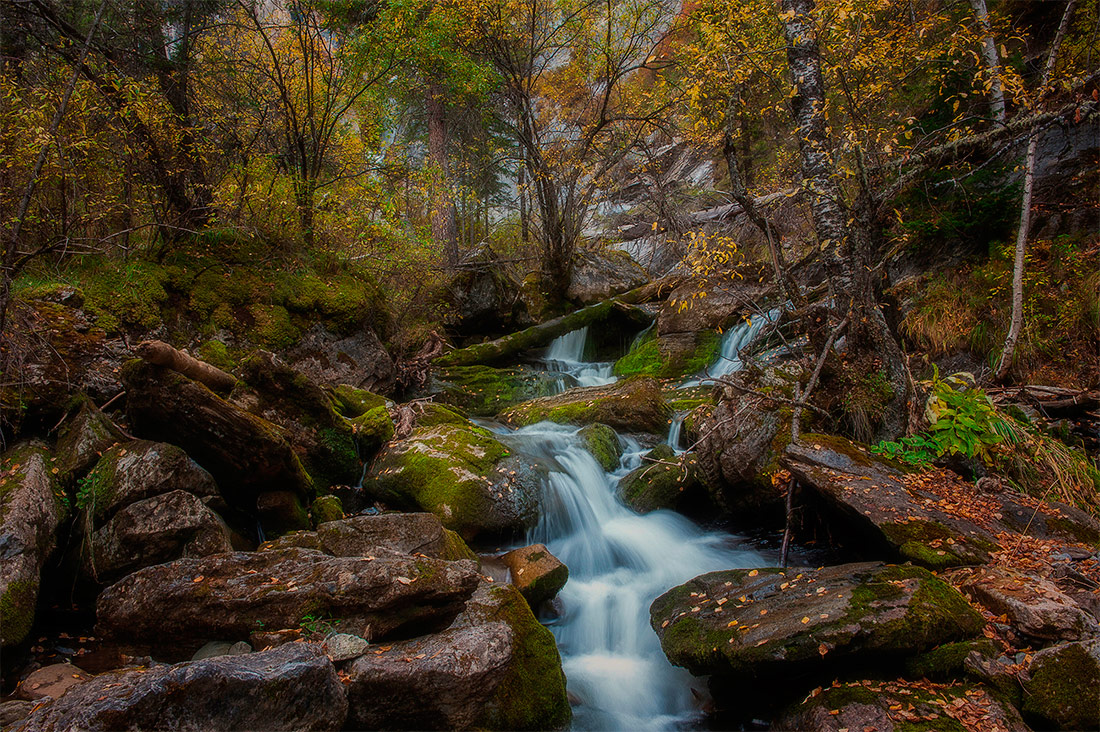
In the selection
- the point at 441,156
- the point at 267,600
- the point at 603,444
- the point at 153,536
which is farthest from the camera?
the point at 441,156

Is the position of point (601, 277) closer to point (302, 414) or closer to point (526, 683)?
point (302, 414)

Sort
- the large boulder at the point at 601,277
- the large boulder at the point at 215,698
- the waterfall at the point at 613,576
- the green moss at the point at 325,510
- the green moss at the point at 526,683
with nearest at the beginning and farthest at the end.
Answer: the large boulder at the point at 215,698 < the green moss at the point at 526,683 < the waterfall at the point at 613,576 < the green moss at the point at 325,510 < the large boulder at the point at 601,277

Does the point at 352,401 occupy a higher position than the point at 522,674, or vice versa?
the point at 352,401

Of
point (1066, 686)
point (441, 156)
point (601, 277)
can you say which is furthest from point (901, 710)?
point (441, 156)

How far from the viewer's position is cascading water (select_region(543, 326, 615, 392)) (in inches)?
486

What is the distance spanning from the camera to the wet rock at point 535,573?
190 inches

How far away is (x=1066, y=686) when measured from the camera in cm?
259

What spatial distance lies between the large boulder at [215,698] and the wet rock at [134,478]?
6.35ft

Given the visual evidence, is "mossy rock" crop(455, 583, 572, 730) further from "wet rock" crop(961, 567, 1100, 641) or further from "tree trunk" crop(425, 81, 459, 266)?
"tree trunk" crop(425, 81, 459, 266)

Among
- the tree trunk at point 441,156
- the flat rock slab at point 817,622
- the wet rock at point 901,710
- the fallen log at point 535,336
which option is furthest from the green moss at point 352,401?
the tree trunk at point 441,156

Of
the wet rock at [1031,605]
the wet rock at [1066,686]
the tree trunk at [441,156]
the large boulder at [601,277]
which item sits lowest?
the wet rock at [1066,686]

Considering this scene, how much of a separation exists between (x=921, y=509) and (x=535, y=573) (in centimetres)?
344

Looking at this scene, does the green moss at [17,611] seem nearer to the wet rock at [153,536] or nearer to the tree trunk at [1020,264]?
the wet rock at [153,536]

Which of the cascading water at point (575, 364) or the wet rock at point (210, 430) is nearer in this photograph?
the wet rock at point (210, 430)
